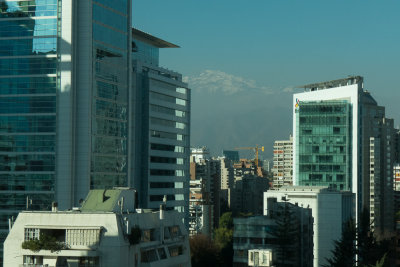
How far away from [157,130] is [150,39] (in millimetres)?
29657

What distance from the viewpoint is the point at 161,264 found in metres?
78.2

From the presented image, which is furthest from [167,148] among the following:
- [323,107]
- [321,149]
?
[323,107]

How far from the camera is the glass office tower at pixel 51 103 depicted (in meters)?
126

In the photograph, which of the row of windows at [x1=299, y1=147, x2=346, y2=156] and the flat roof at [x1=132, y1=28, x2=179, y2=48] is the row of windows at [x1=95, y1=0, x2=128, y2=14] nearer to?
the flat roof at [x1=132, y1=28, x2=179, y2=48]

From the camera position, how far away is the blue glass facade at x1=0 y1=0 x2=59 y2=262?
12706 centimetres

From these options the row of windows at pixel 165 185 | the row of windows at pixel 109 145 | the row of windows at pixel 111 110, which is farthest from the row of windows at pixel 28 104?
the row of windows at pixel 165 185

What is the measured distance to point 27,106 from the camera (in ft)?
423

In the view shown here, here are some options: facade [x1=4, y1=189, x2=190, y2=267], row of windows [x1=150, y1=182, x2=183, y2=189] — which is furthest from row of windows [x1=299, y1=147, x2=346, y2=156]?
facade [x1=4, y1=189, x2=190, y2=267]

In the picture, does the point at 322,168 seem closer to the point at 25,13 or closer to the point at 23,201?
the point at 23,201

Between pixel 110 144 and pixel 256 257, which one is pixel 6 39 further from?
pixel 256 257

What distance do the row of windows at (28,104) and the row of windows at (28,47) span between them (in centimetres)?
756


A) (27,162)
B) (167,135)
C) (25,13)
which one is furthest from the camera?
(167,135)

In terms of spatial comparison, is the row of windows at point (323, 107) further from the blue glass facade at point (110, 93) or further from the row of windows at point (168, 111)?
the blue glass facade at point (110, 93)

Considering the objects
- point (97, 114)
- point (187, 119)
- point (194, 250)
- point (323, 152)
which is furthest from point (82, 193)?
point (323, 152)
